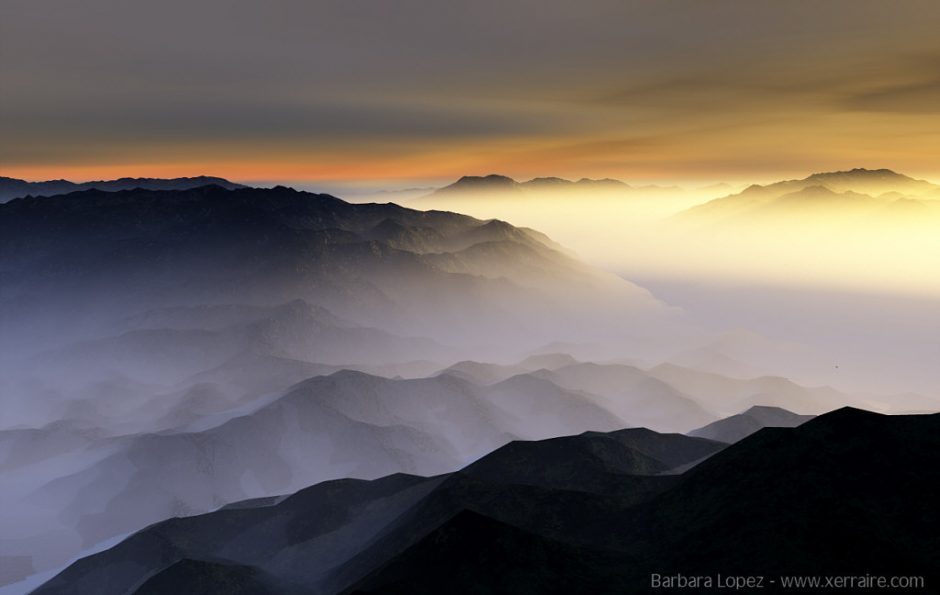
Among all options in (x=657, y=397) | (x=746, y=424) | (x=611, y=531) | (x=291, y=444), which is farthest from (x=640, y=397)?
(x=611, y=531)

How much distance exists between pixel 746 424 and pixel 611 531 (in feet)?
243

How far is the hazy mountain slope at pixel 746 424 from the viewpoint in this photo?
398ft

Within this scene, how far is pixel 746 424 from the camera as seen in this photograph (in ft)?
411

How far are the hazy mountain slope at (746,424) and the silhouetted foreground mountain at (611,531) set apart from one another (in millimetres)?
41196

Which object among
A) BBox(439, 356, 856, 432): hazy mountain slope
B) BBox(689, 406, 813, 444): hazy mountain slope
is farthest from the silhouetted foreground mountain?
BBox(439, 356, 856, 432): hazy mountain slope

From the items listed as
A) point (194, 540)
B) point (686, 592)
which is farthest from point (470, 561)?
point (194, 540)

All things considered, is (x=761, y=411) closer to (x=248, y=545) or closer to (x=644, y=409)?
(x=644, y=409)

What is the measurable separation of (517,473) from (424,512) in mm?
16614

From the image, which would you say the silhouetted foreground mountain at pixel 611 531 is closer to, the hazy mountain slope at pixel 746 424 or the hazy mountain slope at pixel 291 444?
the hazy mountain slope at pixel 746 424

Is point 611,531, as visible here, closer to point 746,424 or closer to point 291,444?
point 746,424

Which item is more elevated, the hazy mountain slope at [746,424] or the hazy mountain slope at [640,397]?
the hazy mountain slope at [746,424]

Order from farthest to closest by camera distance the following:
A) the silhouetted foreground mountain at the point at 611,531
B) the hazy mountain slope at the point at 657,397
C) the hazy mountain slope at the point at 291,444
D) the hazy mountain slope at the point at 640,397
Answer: the hazy mountain slope at the point at 657,397, the hazy mountain slope at the point at 640,397, the hazy mountain slope at the point at 291,444, the silhouetted foreground mountain at the point at 611,531

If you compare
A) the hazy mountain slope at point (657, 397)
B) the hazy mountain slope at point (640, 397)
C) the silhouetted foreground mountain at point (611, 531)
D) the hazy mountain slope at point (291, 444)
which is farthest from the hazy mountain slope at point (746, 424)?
the silhouetted foreground mountain at point (611, 531)

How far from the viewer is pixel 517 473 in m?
84.9
